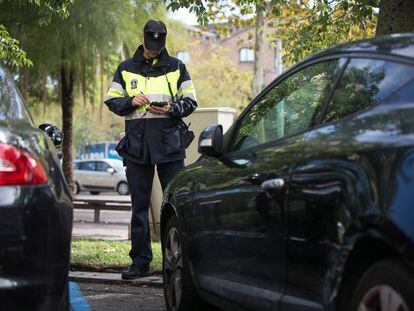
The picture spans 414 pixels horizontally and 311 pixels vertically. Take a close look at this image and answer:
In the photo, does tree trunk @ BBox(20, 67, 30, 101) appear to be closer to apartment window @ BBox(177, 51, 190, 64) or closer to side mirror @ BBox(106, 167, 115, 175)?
apartment window @ BBox(177, 51, 190, 64)

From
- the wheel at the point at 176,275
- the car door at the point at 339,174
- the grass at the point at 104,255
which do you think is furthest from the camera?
the grass at the point at 104,255

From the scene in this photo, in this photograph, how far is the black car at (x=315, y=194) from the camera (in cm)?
297

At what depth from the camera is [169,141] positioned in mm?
6422

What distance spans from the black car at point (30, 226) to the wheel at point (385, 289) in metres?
1.36

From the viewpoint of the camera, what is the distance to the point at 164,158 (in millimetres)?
6402

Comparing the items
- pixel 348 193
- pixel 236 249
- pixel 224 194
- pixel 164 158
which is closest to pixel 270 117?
pixel 224 194

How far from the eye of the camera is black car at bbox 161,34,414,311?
2975 mm

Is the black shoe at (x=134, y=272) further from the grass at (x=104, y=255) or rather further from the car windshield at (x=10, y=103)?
the car windshield at (x=10, y=103)

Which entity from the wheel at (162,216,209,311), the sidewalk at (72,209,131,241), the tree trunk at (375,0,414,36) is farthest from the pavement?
the sidewalk at (72,209,131,241)

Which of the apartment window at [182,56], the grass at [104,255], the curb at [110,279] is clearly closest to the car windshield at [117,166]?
the apartment window at [182,56]

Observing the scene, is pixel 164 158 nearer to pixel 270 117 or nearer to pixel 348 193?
pixel 270 117

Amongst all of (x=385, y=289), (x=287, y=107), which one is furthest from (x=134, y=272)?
(x=385, y=289)

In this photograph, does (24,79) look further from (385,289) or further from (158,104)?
(385,289)

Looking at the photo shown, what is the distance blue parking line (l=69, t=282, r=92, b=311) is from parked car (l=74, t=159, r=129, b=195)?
29379 mm
